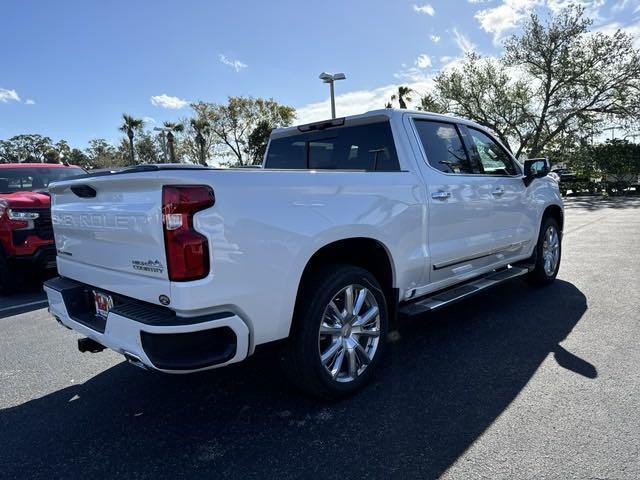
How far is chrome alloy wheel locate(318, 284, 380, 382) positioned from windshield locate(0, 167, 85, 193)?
5909mm

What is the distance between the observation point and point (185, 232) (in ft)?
Result: 7.00

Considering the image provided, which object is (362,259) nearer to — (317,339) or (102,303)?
(317,339)

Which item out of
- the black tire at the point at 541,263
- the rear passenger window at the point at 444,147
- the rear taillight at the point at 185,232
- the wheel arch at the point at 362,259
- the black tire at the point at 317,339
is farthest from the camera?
the black tire at the point at 541,263

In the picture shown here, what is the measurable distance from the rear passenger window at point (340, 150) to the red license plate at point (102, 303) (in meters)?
2.06

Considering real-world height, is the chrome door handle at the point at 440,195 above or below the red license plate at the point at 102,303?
above

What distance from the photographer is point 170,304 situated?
2.19 metres

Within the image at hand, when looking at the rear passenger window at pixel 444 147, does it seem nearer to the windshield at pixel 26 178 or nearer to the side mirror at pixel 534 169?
the side mirror at pixel 534 169

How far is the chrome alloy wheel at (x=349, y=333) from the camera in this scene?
2.80m

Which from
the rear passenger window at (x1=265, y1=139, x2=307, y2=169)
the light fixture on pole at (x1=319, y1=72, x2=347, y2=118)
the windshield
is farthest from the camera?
the light fixture on pole at (x1=319, y1=72, x2=347, y2=118)

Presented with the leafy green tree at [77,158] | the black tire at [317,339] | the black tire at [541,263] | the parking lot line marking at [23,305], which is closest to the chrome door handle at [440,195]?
the black tire at [317,339]

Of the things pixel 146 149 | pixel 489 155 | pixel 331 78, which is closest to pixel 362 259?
pixel 489 155

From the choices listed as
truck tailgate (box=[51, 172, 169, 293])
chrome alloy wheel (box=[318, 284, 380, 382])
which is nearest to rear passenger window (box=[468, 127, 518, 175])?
chrome alloy wheel (box=[318, 284, 380, 382])

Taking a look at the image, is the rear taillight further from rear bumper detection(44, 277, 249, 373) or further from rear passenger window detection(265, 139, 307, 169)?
rear passenger window detection(265, 139, 307, 169)

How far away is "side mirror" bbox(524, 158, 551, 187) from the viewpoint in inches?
191
